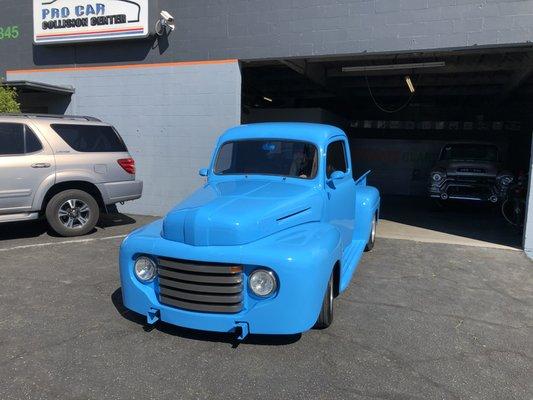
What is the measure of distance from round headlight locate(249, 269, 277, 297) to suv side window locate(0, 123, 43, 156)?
5.41 metres

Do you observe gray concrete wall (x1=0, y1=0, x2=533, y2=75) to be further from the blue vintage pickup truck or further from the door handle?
the blue vintage pickup truck

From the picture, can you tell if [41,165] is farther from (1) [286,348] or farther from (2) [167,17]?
(1) [286,348]

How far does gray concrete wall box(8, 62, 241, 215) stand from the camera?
9.41m

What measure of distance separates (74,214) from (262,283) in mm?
5437

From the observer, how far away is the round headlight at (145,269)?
3.90 m

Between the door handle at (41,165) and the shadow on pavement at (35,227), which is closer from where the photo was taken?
the door handle at (41,165)

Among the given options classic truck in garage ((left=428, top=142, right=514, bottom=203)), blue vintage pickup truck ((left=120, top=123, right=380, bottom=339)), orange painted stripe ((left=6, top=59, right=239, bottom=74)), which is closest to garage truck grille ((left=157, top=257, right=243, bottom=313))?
blue vintage pickup truck ((left=120, top=123, right=380, bottom=339))

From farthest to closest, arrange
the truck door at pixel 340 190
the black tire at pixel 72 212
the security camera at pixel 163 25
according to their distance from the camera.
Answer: the security camera at pixel 163 25, the black tire at pixel 72 212, the truck door at pixel 340 190

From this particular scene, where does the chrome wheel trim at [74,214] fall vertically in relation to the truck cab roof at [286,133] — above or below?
below

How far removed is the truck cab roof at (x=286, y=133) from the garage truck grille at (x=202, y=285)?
6.58ft

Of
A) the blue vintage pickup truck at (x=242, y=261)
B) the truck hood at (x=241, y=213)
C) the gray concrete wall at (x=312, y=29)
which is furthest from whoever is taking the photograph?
the gray concrete wall at (x=312, y=29)

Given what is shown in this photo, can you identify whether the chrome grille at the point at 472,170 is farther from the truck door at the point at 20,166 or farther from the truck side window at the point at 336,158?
the truck door at the point at 20,166

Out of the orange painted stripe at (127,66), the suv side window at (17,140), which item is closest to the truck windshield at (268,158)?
the suv side window at (17,140)

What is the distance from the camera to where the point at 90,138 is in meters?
8.05
